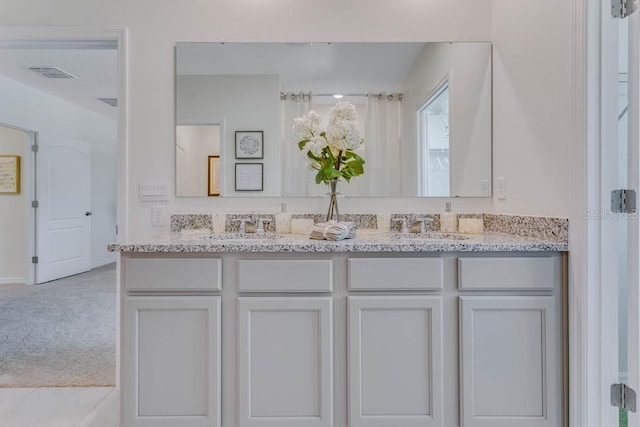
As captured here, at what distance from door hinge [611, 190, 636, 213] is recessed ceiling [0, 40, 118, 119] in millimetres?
3354

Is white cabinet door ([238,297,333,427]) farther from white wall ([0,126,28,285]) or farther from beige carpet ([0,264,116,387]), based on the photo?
white wall ([0,126,28,285])

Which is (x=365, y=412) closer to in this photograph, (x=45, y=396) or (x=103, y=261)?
(x=45, y=396)

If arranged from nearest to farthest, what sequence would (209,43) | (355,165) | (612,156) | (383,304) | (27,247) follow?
(612,156)
(383,304)
(355,165)
(209,43)
(27,247)

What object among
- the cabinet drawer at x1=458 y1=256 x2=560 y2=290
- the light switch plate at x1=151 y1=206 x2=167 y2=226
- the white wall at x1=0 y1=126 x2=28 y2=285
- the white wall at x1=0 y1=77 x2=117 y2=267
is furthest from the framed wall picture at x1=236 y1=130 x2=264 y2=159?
the white wall at x1=0 y1=126 x2=28 y2=285

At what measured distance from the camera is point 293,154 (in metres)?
2.34

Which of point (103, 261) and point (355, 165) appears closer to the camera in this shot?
point (355, 165)

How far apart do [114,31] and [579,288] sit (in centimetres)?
256

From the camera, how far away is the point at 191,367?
1654 millimetres

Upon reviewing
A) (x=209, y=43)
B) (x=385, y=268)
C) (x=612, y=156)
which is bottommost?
(x=385, y=268)

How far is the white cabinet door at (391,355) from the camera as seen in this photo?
5.39 ft

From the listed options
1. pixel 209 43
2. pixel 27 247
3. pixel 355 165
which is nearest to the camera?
pixel 355 165

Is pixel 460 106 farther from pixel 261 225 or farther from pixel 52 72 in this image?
pixel 52 72

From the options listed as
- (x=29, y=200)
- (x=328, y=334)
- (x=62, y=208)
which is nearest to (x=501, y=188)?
(x=328, y=334)

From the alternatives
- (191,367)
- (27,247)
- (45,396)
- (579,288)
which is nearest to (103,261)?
(27,247)
